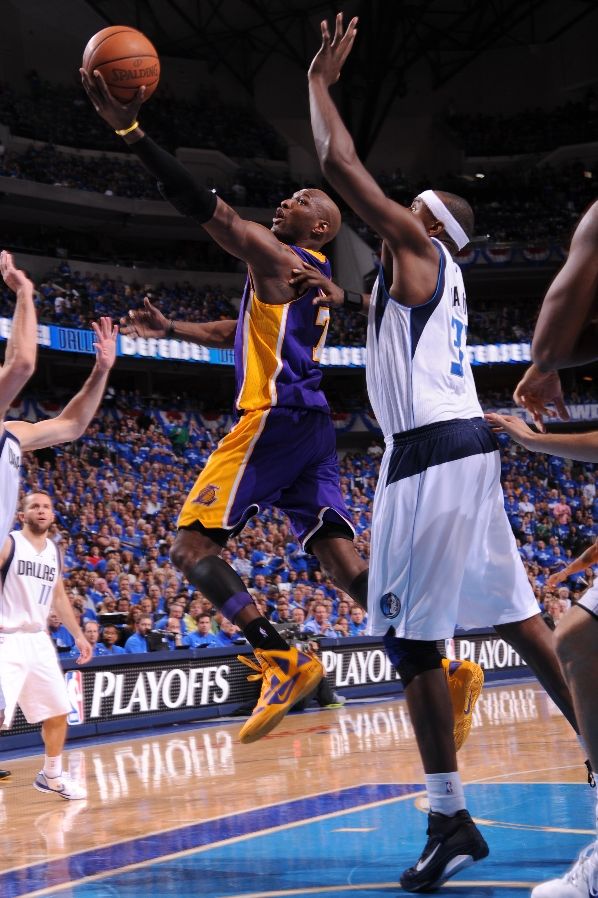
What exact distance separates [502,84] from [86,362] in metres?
19.8

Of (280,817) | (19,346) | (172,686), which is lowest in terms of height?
(280,817)

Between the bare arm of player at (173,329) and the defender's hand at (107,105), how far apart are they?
0.99m

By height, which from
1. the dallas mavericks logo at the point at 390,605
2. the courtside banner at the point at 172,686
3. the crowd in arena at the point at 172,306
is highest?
the crowd in arena at the point at 172,306

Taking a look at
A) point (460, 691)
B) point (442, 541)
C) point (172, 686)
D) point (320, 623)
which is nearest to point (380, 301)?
point (442, 541)

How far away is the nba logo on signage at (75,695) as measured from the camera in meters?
10.5

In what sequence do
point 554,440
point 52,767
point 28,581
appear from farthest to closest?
point 28,581 → point 52,767 → point 554,440

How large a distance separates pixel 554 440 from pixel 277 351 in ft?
5.03

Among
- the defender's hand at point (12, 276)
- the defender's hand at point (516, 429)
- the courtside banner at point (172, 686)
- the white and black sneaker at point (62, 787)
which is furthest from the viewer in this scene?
the courtside banner at point (172, 686)

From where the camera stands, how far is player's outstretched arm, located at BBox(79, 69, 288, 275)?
4445 mm

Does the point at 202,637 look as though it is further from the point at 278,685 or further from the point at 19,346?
the point at 19,346

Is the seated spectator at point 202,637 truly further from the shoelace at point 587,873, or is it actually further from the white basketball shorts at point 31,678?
the shoelace at point 587,873

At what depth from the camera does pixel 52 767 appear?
728 cm

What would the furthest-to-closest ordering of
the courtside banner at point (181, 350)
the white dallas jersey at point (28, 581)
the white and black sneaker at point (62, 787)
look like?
Result: the courtside banner at point (181, 350) < the white dallas jersey at point (28, 581) < the white and black sneaker at point (62, 787)

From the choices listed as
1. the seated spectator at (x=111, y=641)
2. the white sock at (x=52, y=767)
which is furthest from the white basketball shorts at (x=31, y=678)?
the seated spectator at (x=111, y=641)
